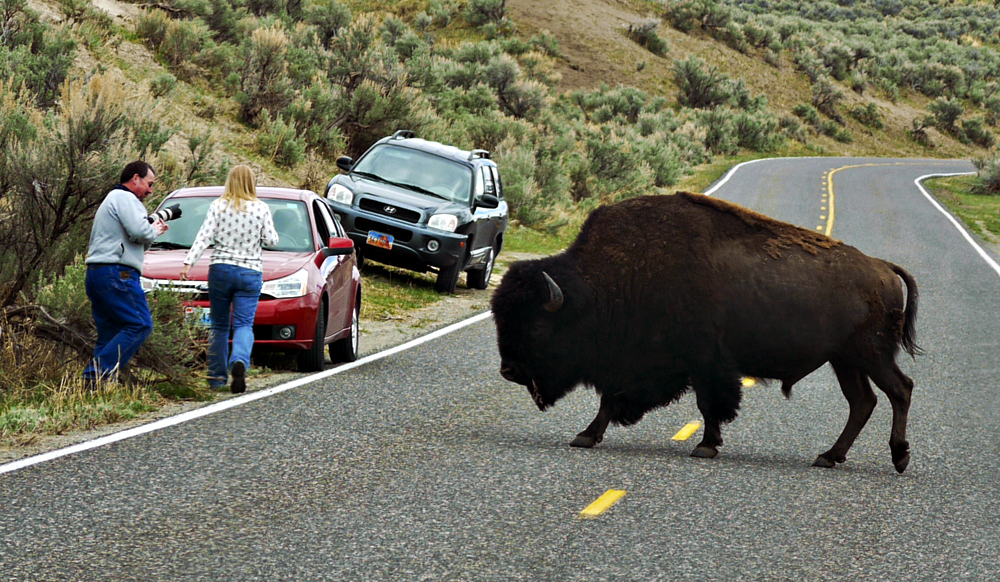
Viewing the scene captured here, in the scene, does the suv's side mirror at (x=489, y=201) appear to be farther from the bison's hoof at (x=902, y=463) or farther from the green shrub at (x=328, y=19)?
the green shrub at (x=328, y=19)

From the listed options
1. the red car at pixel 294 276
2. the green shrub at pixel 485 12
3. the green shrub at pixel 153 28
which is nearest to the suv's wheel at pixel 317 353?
the red car at pixel 294 276

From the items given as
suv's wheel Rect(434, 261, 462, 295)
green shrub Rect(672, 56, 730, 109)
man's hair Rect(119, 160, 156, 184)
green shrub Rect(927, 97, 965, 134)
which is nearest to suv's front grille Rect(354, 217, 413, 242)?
suv's wheel Rect(434, 261, 462, 295)

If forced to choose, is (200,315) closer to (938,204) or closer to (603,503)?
(603,503)

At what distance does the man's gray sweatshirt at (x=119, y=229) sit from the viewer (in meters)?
8.53

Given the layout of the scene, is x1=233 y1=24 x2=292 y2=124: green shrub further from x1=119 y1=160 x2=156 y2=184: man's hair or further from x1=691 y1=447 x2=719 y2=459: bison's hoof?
x1=691 y1=447 x2=719 y2=459: bison's hoof

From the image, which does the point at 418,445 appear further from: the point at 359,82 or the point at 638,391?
the point at 359,82

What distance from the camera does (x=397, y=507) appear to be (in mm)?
6301

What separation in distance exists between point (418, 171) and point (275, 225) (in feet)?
20.8

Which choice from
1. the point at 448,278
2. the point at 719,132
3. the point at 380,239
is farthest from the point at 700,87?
the point at 380,239

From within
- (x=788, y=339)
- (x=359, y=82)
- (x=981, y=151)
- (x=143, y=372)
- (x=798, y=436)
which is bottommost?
(x=981, y=151)

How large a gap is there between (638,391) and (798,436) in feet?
6.13

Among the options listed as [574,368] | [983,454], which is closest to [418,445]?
[574,368]

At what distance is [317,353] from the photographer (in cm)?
1087

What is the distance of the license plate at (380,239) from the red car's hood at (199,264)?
5.25m
